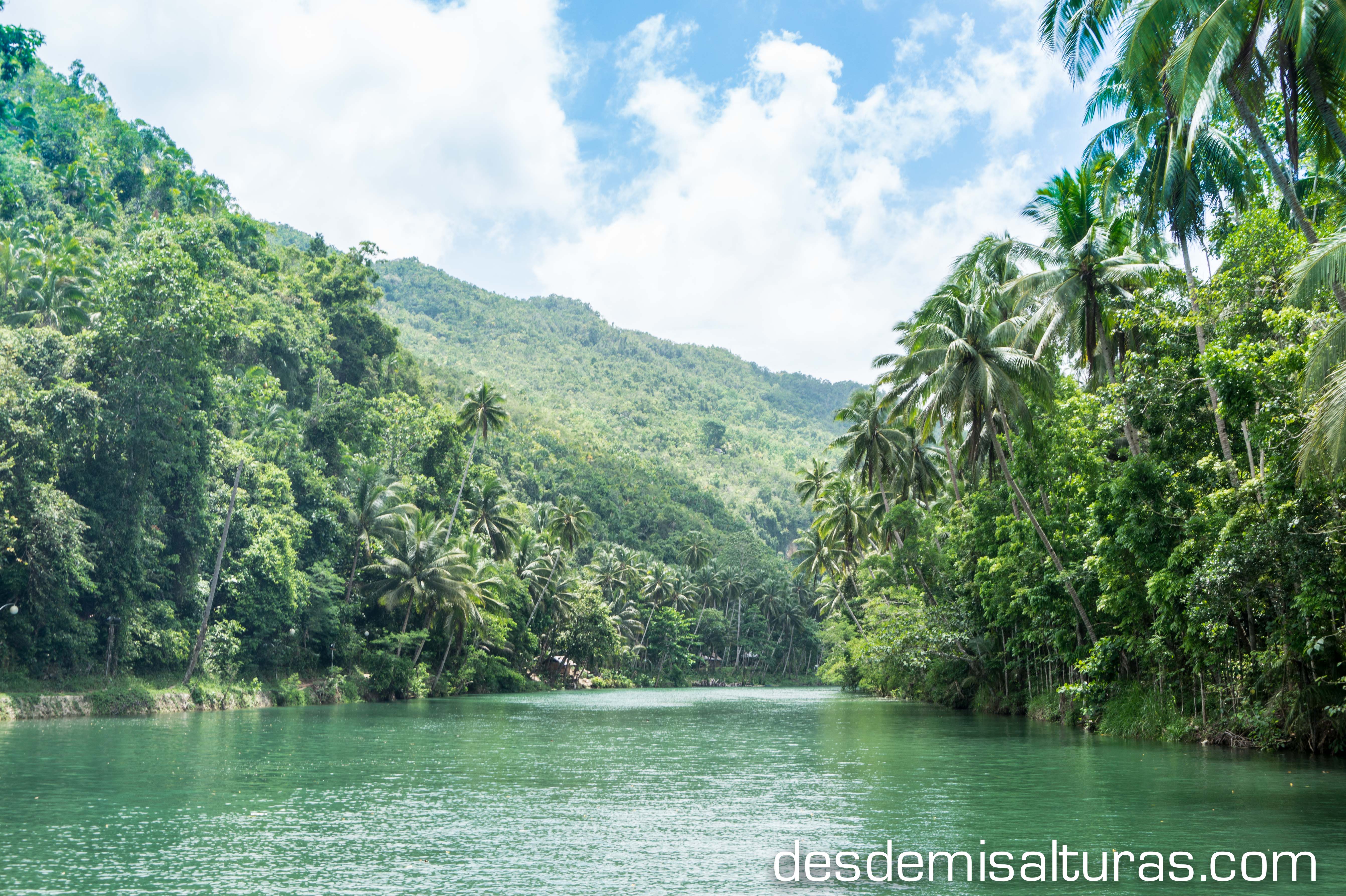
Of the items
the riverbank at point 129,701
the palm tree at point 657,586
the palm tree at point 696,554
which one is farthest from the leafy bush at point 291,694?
the palm tree at point 696,554

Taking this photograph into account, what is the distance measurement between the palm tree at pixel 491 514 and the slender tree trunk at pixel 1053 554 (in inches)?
1945

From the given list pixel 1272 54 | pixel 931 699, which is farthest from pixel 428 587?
pixel 1272 54

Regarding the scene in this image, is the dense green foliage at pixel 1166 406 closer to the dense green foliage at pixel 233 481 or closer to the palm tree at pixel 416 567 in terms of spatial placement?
the palm tree at pixel 416 567

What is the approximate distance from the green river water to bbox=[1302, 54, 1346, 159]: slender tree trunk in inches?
369

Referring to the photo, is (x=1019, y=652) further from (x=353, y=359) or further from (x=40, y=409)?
(x=353, y=359)

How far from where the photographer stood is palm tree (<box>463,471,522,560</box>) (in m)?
73.1

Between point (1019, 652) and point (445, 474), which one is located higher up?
point (445, 474)

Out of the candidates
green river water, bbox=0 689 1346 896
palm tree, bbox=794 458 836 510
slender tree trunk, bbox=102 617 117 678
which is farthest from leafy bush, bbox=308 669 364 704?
palm tree, bbox=794 458 836 510

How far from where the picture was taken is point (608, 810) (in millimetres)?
15078

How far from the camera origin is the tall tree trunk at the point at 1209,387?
1908cm

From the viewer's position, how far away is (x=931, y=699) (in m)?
48.8

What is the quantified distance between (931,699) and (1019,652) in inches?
551

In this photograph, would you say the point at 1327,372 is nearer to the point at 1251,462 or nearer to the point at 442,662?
the point at 1251,462

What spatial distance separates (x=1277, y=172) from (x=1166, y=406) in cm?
645
